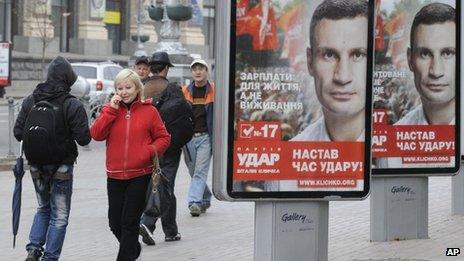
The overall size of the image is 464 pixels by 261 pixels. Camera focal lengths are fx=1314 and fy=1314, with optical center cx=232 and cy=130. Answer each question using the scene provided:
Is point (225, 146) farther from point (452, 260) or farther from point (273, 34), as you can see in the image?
point (452, 260)

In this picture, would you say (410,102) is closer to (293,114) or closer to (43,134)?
(293,114)

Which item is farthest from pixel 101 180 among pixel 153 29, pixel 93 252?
pixel 153 29

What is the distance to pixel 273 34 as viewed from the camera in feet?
27.8

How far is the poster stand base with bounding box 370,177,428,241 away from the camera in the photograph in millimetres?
11672

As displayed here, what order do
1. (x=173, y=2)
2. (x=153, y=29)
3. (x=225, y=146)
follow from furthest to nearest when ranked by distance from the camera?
(x=153, y=29) → (x=173, y=2) → (x=225, y=146)

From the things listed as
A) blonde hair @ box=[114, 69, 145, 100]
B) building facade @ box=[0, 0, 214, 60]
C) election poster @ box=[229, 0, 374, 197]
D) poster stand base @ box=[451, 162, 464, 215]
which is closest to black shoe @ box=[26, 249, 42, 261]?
blonde hair @ box=[114, 69, 145, 100]

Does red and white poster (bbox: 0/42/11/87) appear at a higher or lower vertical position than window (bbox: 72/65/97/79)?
higher

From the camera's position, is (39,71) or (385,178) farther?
(39,71)

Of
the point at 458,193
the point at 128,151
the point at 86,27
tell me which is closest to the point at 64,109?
the point at 128,151

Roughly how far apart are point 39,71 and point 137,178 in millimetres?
49431

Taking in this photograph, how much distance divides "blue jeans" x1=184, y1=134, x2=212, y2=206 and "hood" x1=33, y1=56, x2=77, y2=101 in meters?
4.16

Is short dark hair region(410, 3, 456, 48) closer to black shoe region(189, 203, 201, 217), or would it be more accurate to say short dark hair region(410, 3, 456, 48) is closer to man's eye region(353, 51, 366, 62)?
man's eye region(353, 51, 366, 62)

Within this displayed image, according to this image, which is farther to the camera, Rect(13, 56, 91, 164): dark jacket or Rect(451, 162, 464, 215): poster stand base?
Rect(451, 162, 464, 215): poster stand base

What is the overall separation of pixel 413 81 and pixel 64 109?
315 centimetres
